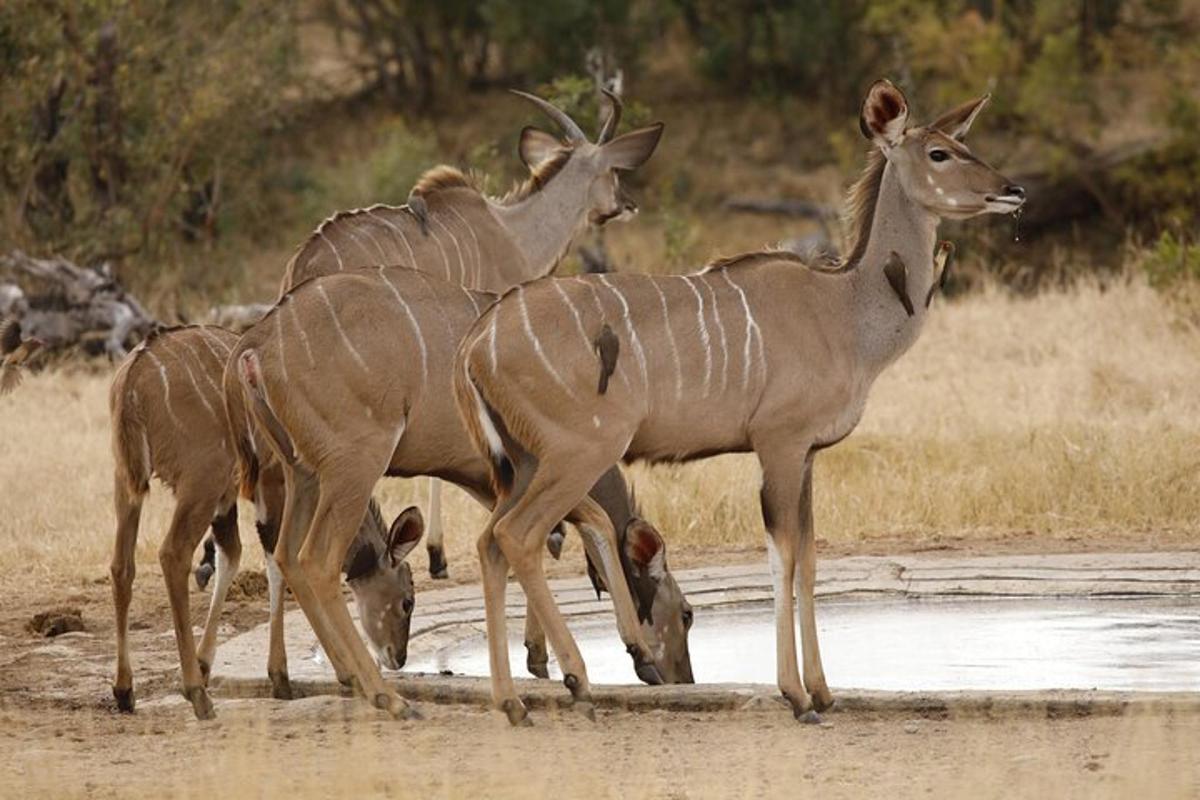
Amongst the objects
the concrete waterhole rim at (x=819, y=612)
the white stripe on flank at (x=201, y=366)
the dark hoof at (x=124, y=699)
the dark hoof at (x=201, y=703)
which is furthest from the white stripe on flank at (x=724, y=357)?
the dark hoof at (x=124, y=699)

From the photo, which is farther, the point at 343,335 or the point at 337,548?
the point at 343,335

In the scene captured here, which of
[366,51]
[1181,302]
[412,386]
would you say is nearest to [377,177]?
[366,51]

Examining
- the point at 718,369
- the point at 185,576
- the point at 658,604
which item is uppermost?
the point at 718,369

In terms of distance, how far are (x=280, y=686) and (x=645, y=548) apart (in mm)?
1118

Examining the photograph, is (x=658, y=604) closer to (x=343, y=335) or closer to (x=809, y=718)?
(x=809, y=718)

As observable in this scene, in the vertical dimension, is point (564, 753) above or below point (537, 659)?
above

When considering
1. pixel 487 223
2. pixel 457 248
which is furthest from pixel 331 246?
pixel 487 223

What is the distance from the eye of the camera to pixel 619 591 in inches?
247

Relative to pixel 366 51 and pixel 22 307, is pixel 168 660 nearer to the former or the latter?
pixel 22 307

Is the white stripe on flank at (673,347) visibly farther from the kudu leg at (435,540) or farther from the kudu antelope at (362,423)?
the kudu leg at (435,540)

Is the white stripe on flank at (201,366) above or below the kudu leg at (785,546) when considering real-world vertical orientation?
above

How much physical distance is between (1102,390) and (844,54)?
1247 cm

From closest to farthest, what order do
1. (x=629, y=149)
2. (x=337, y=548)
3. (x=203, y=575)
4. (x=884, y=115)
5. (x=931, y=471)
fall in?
(x=337, y=548) → (x=884, y=115) → (x=203, y=575) → (x=629, y=149) → (x=931, y=471)

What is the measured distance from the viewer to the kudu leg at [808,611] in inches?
226
